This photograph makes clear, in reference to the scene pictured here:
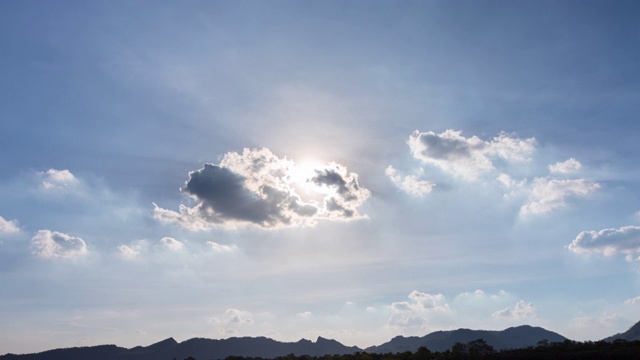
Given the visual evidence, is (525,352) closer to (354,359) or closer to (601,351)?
(601,351)

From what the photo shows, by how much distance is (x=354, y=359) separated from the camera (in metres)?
190

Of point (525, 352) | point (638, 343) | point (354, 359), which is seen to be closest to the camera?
point (638, 343)

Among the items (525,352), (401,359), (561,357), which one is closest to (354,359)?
(401,359)

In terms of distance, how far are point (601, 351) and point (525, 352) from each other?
24.5m

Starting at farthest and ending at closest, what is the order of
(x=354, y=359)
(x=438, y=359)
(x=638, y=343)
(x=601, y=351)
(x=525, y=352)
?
(x=354, y=359) → (x=438, y=359) → (x=525, y=352) → (x=638, y=343) → (x=601, y=351)

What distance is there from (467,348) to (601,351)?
46529 mm

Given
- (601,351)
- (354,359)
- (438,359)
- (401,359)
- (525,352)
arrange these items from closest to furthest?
(601,351) → (525,352) → (438,359) → (401,359) → (354,359)

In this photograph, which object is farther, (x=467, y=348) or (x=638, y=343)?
→ (x=467, y=348)

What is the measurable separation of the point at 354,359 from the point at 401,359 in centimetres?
2266

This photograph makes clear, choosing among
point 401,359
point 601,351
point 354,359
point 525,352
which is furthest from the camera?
point 354,359

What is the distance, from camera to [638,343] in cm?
13950

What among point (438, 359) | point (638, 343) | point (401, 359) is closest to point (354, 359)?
point (401, 359)

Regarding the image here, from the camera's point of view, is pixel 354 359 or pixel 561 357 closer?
pixel 561 357

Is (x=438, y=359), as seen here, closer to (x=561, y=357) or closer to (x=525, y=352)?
(x=525, y=352)
